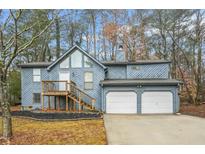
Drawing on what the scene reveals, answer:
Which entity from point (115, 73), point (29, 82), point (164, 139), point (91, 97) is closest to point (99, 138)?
point (164, 139)

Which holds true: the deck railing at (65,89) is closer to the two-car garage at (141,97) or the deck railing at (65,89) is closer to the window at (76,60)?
the window at (76,60)

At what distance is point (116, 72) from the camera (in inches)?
805

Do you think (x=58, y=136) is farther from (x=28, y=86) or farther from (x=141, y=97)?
(x=28, y=86)

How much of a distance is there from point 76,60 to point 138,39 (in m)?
11.2

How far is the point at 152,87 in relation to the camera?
17.2 metres

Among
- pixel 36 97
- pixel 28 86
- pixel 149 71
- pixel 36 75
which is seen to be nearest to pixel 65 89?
pixel 36 97

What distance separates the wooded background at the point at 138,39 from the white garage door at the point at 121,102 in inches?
350

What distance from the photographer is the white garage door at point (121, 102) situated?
1724 centimetres

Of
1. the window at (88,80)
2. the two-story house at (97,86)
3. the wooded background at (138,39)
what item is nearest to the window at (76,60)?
the two-story house at (97,86)

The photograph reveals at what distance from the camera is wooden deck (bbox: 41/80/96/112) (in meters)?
17.7

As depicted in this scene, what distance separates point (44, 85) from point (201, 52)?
17.3 metres

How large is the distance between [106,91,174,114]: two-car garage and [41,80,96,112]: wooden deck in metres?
1.88

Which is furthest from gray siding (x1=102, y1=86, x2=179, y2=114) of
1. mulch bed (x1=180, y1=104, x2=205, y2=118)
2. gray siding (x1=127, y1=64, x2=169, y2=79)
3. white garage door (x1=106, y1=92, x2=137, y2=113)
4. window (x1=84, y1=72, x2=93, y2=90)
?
gray siding (x1=127, y1=64, x2=169, y2=79)
